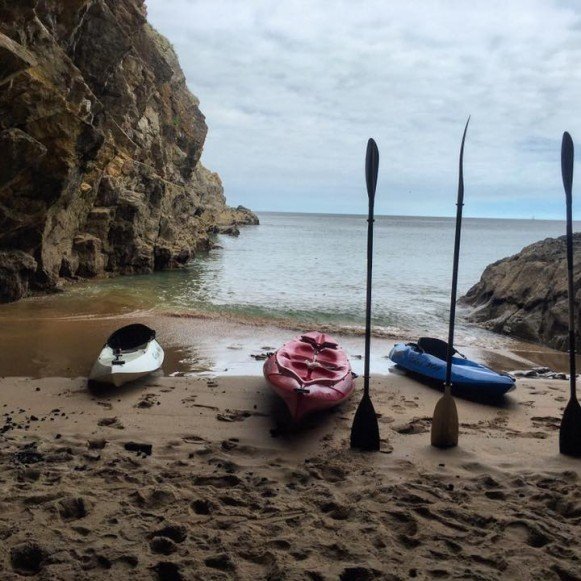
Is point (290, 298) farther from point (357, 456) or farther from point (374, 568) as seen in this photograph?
point (374, 568)

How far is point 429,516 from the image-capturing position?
3.67 metres

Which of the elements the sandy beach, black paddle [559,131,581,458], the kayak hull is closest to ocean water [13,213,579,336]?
the kayak hull

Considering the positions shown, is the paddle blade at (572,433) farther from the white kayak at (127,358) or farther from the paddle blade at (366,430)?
the white kayak at (127,358)

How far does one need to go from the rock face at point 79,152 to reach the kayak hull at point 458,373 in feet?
33.8

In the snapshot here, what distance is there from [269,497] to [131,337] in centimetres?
552

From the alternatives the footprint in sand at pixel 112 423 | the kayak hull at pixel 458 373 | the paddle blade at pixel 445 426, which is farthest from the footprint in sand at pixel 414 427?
the footprint in sand at pixel 112 423

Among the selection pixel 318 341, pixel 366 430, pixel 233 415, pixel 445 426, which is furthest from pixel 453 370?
pixel 233 415

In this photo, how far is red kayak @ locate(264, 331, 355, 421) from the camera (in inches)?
229

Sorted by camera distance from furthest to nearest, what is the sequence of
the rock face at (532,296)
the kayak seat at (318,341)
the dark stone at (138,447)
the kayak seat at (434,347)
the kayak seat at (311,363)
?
the rock face at (532,296)
the kayak seat at (434,347)
the kayak seat at (318,341)
the kayak seat at (311,363)
the dark stone at (138,447)

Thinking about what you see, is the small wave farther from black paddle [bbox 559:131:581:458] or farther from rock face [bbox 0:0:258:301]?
black paddle [bbox 559:131:581:458]

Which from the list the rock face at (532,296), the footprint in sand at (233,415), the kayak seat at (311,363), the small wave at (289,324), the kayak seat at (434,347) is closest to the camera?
the footprint in sand at (233,415)

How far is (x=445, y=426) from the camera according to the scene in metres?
5.16

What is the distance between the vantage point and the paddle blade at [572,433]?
4957 millimetres

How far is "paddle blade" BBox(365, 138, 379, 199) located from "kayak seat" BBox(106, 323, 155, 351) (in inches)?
195
